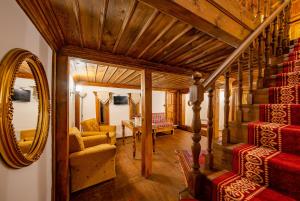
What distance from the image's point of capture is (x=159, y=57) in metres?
2.47

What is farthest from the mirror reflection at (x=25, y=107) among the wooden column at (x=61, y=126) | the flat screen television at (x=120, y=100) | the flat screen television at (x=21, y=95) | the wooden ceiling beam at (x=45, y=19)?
the flat screen television at (x=120, y=100)

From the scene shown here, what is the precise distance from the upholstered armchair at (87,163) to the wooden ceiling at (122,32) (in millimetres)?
1531

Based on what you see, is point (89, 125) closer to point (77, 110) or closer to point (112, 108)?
point (77, 110)

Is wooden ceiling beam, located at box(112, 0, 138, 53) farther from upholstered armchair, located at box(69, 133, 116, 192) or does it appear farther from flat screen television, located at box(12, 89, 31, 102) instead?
upholstered armchair, located at box(69, 133, 116, 192)

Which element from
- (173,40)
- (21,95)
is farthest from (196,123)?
(21,95)

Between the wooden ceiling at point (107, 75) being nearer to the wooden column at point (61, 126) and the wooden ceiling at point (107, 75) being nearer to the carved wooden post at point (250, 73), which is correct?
the wooden column at point (61, 126)

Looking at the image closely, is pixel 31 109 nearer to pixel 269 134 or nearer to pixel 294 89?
pixel 269 134

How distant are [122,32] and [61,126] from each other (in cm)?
147

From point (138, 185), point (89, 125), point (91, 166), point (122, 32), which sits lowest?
point (138, 185)

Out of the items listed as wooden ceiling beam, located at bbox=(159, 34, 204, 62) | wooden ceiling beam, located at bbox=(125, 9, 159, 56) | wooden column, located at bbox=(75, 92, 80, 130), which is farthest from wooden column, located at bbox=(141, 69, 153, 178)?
wooden column, located at bbox=(75, 92, 80, 130)

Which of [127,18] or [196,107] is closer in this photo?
[196,107]

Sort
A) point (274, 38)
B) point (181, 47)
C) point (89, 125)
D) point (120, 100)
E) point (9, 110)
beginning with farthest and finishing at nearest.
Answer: point (120, 100), point (89, 125), point (181, 47), point (274, 38), point (9, 110)

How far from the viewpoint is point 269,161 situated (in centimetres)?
86

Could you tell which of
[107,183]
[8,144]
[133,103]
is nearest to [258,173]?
[8,144]
